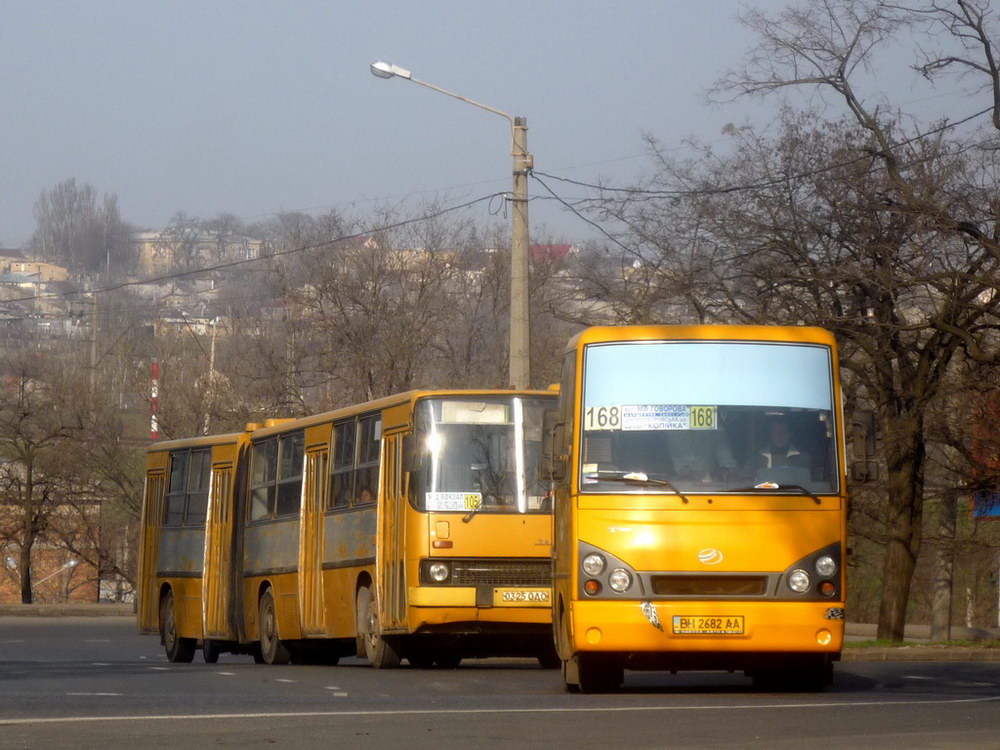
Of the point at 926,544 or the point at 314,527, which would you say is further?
the point at 926,544

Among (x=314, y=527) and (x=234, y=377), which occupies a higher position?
(x=234, y=377)

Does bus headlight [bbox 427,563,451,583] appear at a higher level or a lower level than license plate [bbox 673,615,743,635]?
higher

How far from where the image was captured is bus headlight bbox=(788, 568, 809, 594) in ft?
42.8

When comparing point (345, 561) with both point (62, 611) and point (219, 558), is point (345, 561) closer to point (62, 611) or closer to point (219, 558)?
point (219, 558)

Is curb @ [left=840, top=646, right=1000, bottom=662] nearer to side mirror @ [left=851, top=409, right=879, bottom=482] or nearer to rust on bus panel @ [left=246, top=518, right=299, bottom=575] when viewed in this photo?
rust on bus panel @ [left=246, top=518, right=299, bottom=575]

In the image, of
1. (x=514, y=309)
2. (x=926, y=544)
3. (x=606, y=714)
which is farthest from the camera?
(x=926, y=544)

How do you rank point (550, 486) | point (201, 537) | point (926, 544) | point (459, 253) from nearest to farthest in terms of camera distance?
point (550, 486)
point (201, 537)
point (926, 544)
point (459, 253)

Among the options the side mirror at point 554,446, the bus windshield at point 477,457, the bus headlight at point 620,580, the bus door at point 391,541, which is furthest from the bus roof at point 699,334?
the bus door at point 391,541

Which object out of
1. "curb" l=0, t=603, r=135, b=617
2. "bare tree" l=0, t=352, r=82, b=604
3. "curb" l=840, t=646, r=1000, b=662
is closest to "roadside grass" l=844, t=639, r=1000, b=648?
"curb" l=840, t=646, r=1000, b=662

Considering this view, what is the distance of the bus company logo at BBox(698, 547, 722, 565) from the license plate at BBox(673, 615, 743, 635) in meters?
0.39

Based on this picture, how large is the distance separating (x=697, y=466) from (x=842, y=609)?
1.45 meters

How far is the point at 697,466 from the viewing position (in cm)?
1329

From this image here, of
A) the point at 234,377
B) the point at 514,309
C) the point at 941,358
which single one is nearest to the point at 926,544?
the point at 941,358

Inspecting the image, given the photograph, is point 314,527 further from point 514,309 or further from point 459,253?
point 459,253
